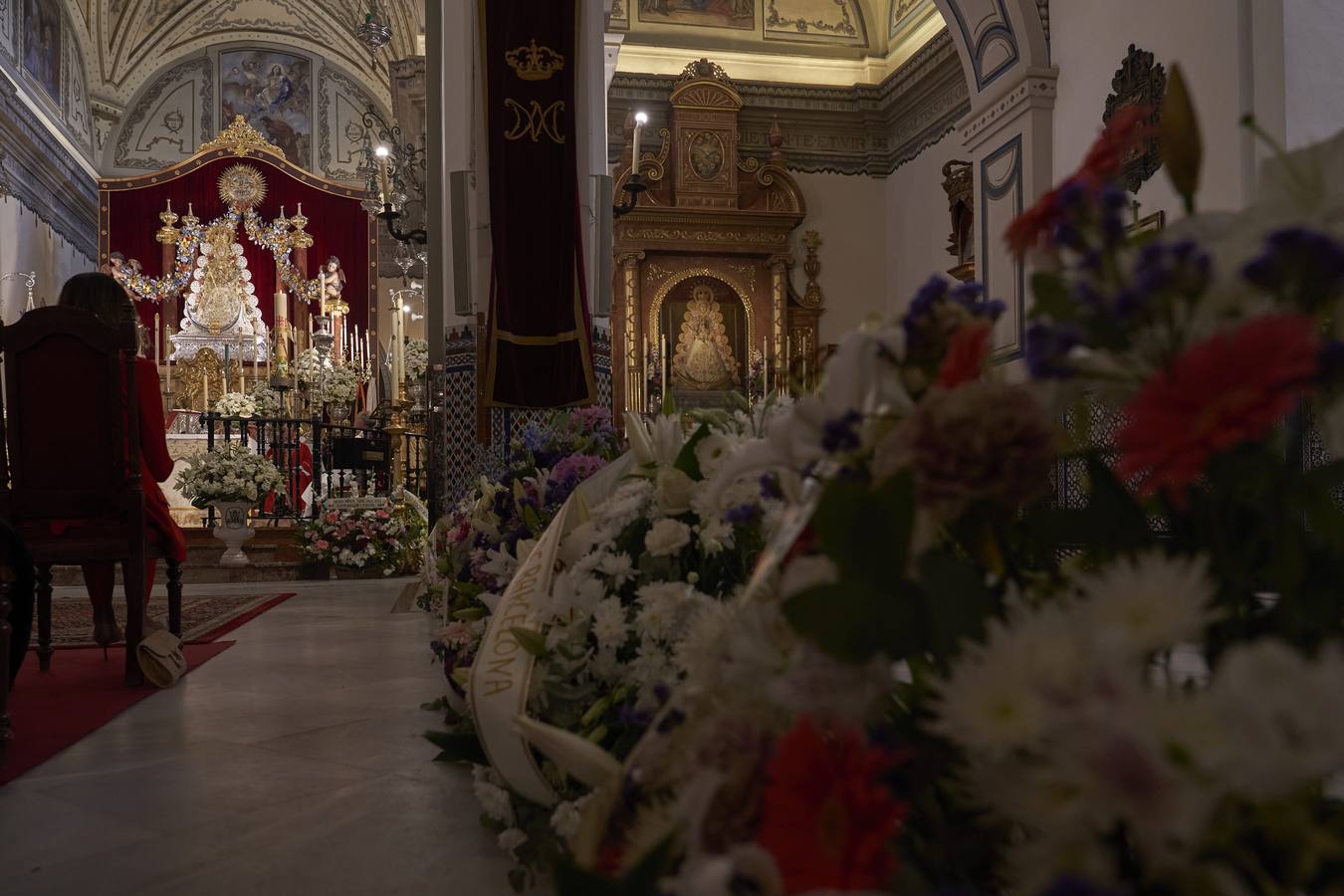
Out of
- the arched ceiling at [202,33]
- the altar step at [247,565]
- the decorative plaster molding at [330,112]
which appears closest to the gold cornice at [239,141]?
the decorative plaster molding at [330,112]

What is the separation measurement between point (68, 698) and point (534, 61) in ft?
9.83

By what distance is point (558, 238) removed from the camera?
14.2 feet

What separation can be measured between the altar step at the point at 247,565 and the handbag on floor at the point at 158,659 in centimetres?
474


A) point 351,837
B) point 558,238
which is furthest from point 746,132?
point 351,837

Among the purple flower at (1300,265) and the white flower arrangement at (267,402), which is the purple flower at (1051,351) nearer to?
the purple flower at (1300,265)

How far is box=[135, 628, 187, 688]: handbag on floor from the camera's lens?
325 centimetres

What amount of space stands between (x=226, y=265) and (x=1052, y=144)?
13.2 meters

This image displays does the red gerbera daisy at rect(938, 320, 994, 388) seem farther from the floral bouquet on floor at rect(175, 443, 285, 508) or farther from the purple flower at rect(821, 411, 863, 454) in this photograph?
the floral bouquet on floor at rect(175, 443, 285, 508)

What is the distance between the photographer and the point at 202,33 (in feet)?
54.3

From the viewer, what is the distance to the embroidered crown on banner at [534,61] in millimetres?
4379

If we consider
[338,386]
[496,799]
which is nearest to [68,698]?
[496,799]

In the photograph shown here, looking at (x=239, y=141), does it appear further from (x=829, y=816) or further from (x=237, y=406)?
(x=829, y=816)

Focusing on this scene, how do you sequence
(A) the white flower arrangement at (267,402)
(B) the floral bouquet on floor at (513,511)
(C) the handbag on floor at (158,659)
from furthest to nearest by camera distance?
1. (A) the white flower arrangement at (267,402)
2. (C) the handbag on floor at (158,659)
3. (B) the floral bouquet on floor at (513,511)

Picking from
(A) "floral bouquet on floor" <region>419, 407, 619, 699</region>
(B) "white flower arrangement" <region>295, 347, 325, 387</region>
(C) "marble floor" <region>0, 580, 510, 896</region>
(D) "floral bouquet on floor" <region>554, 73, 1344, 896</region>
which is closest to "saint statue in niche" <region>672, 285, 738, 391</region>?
(B) "white flower arrangement" <region>295, 347, 325, 387</region>
